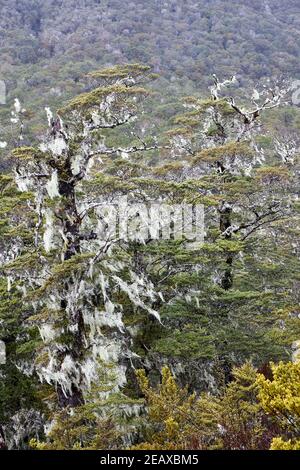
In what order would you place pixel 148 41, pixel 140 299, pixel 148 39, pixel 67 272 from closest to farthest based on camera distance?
pixel 67 272
pixel 140 299
pixel 148 41
pixel 148 39

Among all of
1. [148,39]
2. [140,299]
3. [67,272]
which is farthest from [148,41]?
[67,272]

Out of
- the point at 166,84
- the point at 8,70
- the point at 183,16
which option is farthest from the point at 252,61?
the point at 8,70

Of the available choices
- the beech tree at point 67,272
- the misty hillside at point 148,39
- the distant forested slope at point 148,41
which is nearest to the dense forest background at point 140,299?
the beech tree at point 67,272

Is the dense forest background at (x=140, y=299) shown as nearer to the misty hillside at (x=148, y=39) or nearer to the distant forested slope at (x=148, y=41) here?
the distant forested slope at (x=148, y=41)

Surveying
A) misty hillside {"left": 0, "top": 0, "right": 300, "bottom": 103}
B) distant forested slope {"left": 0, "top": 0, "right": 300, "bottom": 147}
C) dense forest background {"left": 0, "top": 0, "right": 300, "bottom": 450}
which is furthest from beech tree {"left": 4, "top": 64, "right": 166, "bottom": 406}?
misty hillside {"left": 0, "top": 0, "right": 300, "bottom": 103}

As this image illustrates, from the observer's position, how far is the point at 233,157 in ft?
58.8

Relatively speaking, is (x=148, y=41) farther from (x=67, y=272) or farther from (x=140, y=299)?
(x=67, y=272)

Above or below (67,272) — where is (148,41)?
above

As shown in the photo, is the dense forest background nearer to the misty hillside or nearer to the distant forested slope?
the distant forested slope

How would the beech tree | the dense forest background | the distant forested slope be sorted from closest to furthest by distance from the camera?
the dense forest background
the beech tree
the distant forested slope

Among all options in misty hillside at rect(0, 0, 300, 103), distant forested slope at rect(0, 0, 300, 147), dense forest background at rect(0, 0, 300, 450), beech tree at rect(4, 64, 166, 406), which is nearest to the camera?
dense forest background at rect(0, 0, 300, 450)

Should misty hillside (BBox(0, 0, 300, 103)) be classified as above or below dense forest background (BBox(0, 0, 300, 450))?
above

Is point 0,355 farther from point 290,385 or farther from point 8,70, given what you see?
point 8,70

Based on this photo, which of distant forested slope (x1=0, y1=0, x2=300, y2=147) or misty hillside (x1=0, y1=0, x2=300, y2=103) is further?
misty hillside (x1=0, y1=0, x2=300, y2=103)
